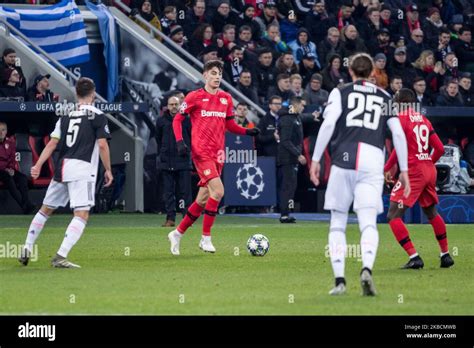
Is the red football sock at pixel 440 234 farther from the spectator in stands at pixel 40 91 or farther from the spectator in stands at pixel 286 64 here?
the spectator in stands at pixel 286 64

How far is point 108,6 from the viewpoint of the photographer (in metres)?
30.2

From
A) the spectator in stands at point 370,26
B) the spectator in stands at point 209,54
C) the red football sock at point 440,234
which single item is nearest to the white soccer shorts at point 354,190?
the red football sock at point 440,234

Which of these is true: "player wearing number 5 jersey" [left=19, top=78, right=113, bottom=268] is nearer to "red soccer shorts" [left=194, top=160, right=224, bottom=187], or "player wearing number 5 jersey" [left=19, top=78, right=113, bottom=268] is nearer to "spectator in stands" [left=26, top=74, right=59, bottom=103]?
"red soccer shorts" [left=194, top=160, right=224, bottom=187]

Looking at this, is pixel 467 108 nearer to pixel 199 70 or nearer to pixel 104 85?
pixel 199 70

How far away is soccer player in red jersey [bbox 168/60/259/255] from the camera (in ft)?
57.3

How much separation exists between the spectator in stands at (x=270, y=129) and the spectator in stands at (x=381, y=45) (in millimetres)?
5181

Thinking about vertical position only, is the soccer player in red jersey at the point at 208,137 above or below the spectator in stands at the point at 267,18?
below

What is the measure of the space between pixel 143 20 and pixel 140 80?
149 cm

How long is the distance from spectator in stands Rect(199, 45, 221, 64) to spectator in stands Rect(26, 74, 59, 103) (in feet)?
12.3

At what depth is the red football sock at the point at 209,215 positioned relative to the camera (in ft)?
57.2

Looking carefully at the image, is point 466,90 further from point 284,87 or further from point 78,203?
point 78,203

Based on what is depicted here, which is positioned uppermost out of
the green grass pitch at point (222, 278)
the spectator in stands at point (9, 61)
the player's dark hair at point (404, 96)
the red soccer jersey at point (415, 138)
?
the spectator in stands at point (9, 61)
